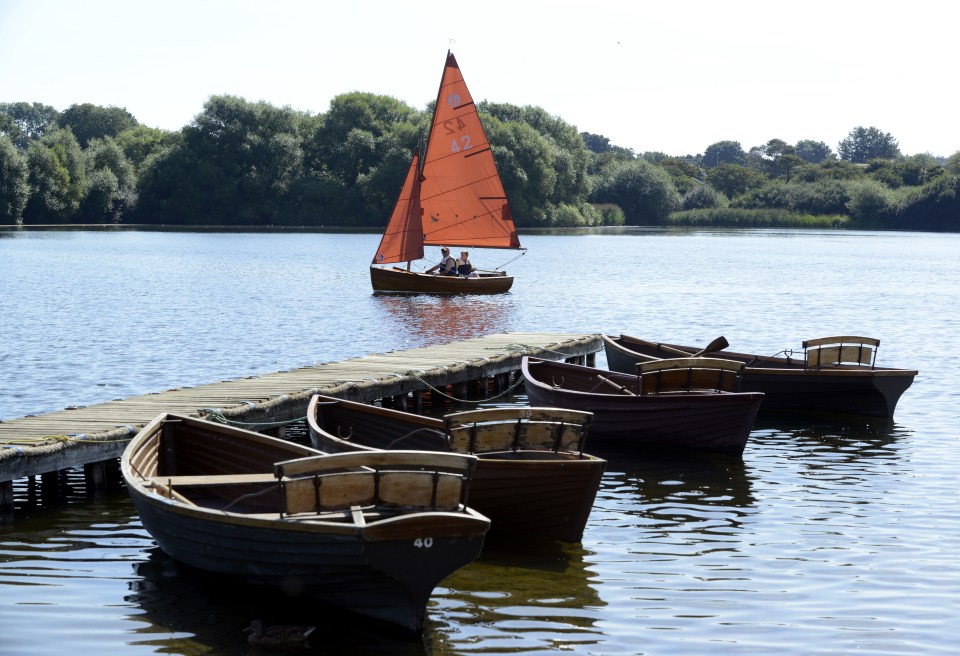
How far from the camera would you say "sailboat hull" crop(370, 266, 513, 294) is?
157 ft

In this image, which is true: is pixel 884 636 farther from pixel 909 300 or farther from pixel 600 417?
pixel 909 300

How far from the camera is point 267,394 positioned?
1848cm

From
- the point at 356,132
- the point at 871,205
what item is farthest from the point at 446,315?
the point at 871,205

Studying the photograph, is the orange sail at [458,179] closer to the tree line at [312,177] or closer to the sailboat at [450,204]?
the sailboat at [450,204]

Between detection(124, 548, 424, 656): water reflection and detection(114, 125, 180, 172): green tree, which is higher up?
detection(114, 125, 180, 172): green tree

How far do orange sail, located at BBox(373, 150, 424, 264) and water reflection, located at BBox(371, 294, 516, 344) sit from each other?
1914mm

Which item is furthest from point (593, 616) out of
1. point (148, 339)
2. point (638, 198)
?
point (638, 198)

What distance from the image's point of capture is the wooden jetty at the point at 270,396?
14.6 meters

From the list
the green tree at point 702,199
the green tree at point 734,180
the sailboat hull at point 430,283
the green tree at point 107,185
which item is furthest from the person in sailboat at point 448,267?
the green tree at point 734,180

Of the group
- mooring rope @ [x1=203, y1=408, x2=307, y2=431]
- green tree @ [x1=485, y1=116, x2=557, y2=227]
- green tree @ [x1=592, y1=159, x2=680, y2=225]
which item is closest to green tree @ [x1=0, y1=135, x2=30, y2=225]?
green tree @ [x1=485, y1=116, x2=557, y2=227]

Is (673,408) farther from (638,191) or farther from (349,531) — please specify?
(638,191)

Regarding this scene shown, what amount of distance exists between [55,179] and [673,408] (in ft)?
360

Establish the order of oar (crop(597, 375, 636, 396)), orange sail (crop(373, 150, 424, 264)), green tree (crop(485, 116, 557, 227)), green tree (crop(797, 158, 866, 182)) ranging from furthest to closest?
green tree (crop(797, 158, 866, 182))
green tree (crop(485, 116, 557, 227))
orange sail (crop(373, 150, 424, 264))
oar (crop(597, 375, 636, 396))

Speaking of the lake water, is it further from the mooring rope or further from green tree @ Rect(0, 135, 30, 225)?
green tree @ Rect(0, 135, 30, 225)
